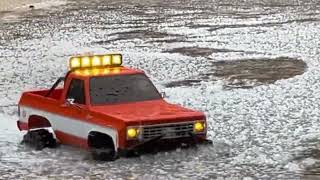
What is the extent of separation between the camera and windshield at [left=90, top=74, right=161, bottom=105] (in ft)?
42.7

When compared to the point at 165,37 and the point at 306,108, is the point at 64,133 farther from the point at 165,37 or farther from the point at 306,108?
the point at 165,37

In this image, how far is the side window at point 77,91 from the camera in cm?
1307

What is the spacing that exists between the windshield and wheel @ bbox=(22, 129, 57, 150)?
1.29 meters

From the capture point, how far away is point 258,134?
46.3 ft

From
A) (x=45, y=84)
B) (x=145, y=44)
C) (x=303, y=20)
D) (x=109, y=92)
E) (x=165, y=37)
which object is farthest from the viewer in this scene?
(x=303, y=20)

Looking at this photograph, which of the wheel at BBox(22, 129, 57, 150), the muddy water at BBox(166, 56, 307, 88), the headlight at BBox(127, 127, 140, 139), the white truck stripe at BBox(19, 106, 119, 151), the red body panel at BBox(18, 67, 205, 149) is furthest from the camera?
the muddy water at BBox(166, 56, 307, 88)

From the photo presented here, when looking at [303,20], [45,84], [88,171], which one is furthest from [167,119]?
[303,20]

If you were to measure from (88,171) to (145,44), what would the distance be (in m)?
22.1

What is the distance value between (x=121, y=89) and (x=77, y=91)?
2.64ft

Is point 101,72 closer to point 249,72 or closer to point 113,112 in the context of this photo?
point 113,112

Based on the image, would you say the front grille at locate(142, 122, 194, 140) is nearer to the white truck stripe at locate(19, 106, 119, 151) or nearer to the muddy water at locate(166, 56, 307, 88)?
the white truck stripe at locate(19, 106, 119, 151)

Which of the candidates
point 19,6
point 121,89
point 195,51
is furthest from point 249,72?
point 19,6

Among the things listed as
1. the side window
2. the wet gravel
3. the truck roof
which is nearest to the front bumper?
the wet gravel

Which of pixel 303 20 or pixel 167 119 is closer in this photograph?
pixel 167 119
